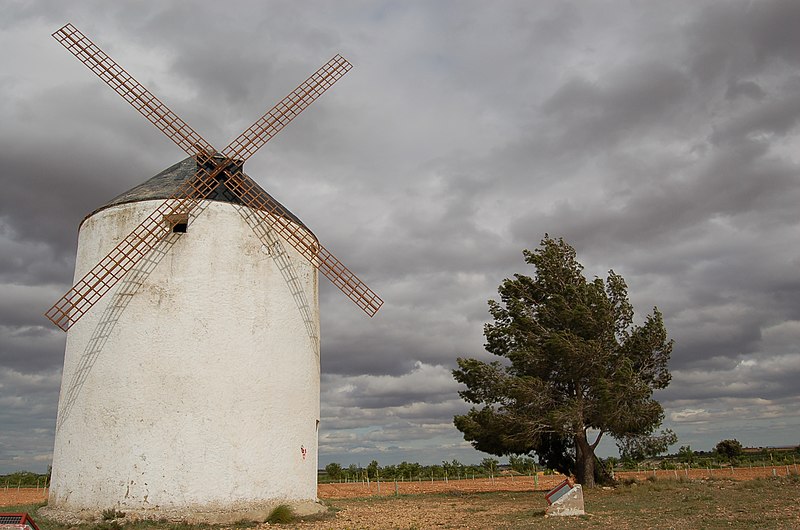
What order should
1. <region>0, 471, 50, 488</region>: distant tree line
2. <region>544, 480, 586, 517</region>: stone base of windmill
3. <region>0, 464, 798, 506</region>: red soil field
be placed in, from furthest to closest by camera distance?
<region>0, 471, 50, 488</region>: distant tree line < <region>0, 464, 798, 506</region>: red soil field < <region>544, 480, 586, 517</region>: stone base of windmill

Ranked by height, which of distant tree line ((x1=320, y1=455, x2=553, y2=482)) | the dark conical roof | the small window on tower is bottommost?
distant tree line ((x1=320, y1=455, x2=553, y2=482))

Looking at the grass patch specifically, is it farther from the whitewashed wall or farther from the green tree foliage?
the green tree foliage

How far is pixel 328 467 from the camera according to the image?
55156mm

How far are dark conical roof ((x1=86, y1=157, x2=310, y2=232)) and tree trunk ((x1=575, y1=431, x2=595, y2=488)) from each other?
1536 centimetres

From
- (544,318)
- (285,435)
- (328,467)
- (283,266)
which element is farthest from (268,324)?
(328,467)

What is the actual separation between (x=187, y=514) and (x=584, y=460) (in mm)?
17245

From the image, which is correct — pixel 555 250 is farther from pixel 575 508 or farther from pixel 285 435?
pixel 285 435

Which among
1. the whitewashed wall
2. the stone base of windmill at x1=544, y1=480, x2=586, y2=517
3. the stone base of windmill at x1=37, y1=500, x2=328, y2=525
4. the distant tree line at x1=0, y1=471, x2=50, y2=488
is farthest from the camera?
the distant tree line at x1=0, y1=471, x2=50, y2=488

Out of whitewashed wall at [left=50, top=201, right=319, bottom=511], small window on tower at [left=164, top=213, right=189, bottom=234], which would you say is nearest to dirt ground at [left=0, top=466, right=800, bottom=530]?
whitewashed wall at [left=50, top=201, right=319, bottom=511]

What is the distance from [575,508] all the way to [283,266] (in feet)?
31.7

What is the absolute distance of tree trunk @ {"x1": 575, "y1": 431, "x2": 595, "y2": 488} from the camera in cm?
2519

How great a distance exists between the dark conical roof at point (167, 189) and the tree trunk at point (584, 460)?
15359mm

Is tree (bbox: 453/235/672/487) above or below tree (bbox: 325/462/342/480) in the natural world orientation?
above

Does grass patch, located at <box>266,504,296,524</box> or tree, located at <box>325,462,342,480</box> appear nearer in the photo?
grass patch, located at <box>266,504,296,524</box>
